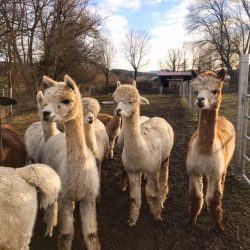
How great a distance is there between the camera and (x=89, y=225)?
136 inches

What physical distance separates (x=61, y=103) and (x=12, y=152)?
6.09 ft

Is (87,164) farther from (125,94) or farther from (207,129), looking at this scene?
(207,129)

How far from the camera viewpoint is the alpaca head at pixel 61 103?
317cm

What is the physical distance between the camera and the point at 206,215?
14.5 ft

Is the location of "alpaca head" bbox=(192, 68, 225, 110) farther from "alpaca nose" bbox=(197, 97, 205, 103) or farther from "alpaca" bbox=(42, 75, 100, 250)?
"alpaca" bbox=(42, 75, 100, 250)

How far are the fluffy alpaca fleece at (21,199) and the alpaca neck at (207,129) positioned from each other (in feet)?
6.18

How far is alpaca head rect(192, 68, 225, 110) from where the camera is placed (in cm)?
375

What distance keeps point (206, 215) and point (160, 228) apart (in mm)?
708

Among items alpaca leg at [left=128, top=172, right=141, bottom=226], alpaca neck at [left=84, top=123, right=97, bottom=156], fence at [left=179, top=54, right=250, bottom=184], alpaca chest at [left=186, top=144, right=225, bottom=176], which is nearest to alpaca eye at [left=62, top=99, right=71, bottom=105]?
alpaca neck at [left=84, top=123, right=97, bottom=156]

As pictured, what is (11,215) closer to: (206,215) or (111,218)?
(111,218)

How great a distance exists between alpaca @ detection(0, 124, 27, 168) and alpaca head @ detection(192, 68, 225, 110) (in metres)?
2.60

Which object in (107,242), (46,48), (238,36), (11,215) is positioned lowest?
(107,242)

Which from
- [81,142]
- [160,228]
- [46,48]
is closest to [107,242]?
[160,228]

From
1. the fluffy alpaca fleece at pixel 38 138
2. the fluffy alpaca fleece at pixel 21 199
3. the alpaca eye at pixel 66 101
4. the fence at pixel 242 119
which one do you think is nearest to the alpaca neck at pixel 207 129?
the alpaca eye at pixel 66 101
